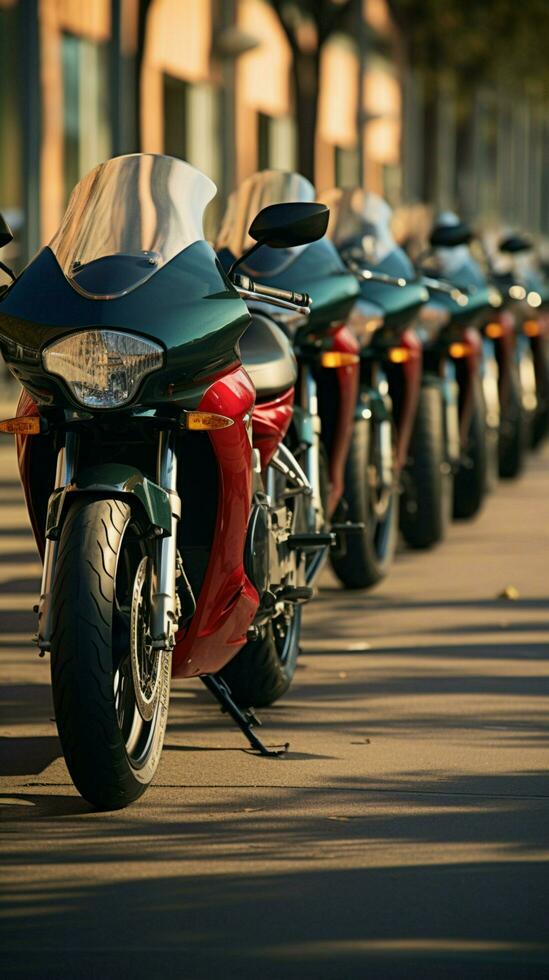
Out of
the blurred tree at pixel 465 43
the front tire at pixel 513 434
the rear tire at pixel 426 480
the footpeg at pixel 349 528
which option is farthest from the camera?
the blurred tree at pixel 465 43

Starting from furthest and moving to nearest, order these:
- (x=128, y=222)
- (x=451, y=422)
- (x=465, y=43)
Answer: (x=465, y=43), (x=451, y=422), (x=128, y=222)

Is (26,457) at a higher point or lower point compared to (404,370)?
higher

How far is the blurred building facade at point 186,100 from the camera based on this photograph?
20.8m

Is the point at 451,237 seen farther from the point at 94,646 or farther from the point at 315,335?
the point at 94,646

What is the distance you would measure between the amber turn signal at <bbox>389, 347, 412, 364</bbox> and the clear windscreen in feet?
1.33

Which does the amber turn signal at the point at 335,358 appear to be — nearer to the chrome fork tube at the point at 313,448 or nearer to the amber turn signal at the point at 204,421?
the chrome fork tube at the point at 313,448

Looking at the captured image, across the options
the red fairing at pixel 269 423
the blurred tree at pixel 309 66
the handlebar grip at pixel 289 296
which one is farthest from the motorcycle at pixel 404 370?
the blurred tree at pixel 309 66

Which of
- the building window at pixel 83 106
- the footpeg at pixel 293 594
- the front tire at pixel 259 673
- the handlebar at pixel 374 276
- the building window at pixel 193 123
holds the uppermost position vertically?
the handlebar at pixel 374 276

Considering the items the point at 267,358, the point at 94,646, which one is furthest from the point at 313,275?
the point at 94,646

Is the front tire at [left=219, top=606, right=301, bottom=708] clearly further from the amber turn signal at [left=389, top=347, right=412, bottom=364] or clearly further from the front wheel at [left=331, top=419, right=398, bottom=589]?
the amber turn signal at [left=389, top=347, right=412, bottom=364]

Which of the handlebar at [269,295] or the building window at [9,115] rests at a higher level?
the handlebar at [269,295]

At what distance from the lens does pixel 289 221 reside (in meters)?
5.62

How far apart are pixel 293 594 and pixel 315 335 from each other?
1790 mm

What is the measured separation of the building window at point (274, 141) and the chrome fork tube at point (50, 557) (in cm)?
3544
